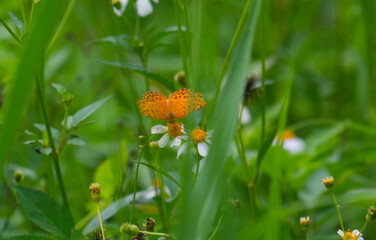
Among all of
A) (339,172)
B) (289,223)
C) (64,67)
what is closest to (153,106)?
(289,223)

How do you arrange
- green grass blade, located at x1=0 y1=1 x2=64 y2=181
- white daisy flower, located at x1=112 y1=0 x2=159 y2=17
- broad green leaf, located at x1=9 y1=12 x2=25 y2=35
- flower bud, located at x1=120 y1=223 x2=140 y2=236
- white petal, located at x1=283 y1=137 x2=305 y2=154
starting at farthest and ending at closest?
white petal, located at x1=283 y1=137 x2=305 y2=154 < white daisy flower, located at x1=112 y1=0 x2=159 y2=17 < broad green leaf, located at x1=9 y1=12 x2=25 y2=35 < flower bud, located at x1=120 y1=223 x2=140 y2=236 < green grass blade, located at x1=0 y1=1 x2=64 y2=181

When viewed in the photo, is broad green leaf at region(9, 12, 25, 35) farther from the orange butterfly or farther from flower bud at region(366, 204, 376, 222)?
flower bud at region(366, 204, 376, 222)

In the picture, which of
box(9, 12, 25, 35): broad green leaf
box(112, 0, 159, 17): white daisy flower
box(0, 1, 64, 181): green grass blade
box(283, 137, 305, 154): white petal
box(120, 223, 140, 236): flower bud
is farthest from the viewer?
box(283, 137, 305, 154): white petal

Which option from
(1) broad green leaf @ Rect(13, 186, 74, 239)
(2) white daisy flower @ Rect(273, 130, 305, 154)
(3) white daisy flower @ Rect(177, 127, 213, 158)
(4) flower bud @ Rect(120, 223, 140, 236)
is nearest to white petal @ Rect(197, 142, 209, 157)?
(3) white daisy flower @ Rect(177, 127, 213, 158)

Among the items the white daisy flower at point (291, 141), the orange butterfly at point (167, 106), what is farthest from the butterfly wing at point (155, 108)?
the white daisy flower at point (291, 141)

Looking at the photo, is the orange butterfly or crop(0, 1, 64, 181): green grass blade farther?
the orange butterfly

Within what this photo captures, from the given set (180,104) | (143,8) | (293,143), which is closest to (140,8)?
(143,8)

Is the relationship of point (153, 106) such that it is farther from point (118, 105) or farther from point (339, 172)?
point (118, 105)

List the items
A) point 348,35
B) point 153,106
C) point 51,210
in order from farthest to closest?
point 348,35 < point 51,210 < point 153,106
